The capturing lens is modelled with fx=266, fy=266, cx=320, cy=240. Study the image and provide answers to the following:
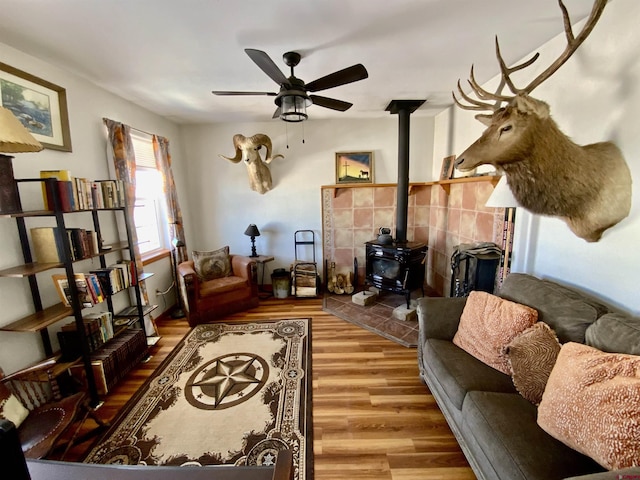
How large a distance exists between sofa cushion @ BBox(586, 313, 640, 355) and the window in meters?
4.00

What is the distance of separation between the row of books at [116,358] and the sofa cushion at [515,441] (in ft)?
8.19

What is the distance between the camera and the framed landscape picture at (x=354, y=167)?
3975 mm

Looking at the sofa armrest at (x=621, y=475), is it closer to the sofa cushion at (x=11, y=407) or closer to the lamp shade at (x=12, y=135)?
the sofa cushion at (x=11, y=407)

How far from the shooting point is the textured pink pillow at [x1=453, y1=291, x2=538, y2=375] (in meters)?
1.53

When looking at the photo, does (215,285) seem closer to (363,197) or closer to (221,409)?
(221,409)

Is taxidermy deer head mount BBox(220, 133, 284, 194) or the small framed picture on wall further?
taxidermy deer head mount BBox(220, 133, 284, 194)

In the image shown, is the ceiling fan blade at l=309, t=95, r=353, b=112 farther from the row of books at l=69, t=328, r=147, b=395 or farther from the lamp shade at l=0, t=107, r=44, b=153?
the row of books at l=69, t=328, r=147, b=395

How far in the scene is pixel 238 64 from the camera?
2.14 meters

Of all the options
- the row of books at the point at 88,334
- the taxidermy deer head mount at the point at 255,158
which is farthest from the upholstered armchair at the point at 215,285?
the taxidermy deer head mount at the point at 255,158

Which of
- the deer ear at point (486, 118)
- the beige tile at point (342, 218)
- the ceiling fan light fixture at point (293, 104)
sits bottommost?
the beige tile at point (342, 218)

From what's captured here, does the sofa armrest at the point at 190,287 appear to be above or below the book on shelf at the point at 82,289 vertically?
below

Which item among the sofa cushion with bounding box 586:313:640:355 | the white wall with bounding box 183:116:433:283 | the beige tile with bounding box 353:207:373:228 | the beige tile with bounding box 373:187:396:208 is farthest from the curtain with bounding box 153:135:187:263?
the sofa cushion with bounding box 586:313:640:355

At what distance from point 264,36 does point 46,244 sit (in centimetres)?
210

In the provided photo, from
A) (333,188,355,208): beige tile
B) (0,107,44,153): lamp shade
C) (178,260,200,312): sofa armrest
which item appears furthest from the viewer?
(333,188,355,208): beige tile
